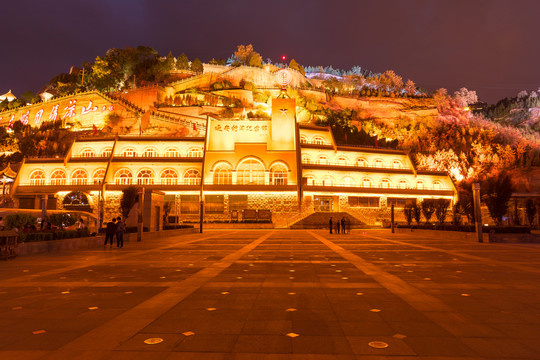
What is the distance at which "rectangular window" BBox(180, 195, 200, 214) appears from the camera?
55.0 metres

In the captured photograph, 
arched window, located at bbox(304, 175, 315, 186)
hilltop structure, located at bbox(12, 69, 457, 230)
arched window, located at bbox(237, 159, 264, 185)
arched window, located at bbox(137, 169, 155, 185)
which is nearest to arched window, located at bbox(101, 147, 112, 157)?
hilltop structure, located at bbox(12, 69, 457, 230)

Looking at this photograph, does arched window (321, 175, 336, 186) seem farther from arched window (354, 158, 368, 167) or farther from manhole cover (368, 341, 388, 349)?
manhole cover (368, 341, 388, 349)

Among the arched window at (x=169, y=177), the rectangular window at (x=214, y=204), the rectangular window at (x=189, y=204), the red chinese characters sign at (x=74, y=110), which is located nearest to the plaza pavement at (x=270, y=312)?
the rectangular window at (x=189, y=204)

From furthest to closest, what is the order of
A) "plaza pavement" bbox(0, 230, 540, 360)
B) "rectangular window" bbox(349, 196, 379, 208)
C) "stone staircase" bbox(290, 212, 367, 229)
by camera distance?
"rectangular window" bbox(349, 196, 379, 208) → "stone staircase" bbox(290, 212, 367, 229) → "plaza pavement" bbox(0, 230, 540, 360)

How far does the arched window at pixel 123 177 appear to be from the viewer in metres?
56.1

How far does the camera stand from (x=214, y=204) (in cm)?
5566

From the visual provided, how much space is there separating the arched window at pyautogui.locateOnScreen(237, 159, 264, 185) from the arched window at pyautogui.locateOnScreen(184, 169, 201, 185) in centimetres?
615

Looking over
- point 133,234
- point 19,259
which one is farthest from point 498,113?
point 19,259

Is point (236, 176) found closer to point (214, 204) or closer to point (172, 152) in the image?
point (214, 204)

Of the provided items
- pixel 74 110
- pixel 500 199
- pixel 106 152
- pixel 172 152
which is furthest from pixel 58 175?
pixel 500 199

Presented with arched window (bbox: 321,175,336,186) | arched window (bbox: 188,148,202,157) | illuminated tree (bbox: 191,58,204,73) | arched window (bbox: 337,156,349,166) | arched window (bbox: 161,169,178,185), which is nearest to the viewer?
arched window (bbox: 161,169,178,185)

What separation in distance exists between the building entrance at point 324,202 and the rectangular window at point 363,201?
10.2ft

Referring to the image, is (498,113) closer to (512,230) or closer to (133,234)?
(512,230)

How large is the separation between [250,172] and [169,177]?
12332mm
